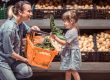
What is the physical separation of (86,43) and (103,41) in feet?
0.79

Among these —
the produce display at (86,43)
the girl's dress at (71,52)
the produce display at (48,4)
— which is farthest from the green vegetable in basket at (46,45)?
the produce display at (48,4)

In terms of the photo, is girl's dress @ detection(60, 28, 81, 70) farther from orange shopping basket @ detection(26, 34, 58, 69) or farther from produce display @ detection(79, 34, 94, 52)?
produce display @ detection(79, 34, 94, 52)

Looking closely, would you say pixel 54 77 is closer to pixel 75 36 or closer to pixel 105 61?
pixel 105 61

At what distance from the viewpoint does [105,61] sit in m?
4.89

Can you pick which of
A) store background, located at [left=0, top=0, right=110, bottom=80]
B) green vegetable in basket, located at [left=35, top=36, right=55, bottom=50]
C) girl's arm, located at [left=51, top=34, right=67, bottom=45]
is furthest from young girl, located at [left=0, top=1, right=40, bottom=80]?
store background, located at [left=0, top=0, right=110, bottom=80]

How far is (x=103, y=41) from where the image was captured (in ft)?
17.4

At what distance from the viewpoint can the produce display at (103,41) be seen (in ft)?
16.8

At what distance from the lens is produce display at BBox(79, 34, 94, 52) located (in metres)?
5.09

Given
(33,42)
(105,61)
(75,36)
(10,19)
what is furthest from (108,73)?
(10,19)

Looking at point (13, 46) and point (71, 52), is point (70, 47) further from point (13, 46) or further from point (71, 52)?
point (13, 46)

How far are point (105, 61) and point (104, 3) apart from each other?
1.01 metres

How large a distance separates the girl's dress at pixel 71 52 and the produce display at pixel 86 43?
806mm

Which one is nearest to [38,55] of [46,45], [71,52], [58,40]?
[46,45]

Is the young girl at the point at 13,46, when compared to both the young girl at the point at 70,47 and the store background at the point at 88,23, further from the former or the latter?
the store background at the point at 88,23
